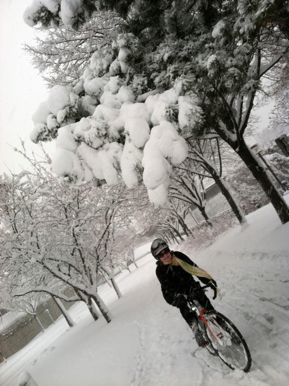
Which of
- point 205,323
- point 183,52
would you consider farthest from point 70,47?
point 205,323

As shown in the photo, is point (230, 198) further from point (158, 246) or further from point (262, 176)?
point (158, 246)

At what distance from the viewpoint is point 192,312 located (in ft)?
16.8

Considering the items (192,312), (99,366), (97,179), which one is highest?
(97,179)

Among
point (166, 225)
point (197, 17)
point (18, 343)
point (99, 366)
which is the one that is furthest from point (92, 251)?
point (18, 343)

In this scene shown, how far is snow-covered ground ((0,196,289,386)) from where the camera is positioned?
4.68 m

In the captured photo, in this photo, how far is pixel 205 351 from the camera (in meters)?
5.73

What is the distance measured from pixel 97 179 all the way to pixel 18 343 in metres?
34.6

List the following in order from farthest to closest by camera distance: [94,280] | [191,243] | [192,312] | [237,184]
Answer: [237,184]
[191,243]
[94,280]
[192,312]

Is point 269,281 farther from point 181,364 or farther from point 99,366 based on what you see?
point 99,366

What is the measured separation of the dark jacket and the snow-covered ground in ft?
3.95

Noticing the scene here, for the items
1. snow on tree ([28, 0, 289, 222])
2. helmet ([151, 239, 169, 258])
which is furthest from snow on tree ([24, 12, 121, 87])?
helmet ([151, 239, 169, 258])

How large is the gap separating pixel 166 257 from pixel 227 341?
4.65 ft

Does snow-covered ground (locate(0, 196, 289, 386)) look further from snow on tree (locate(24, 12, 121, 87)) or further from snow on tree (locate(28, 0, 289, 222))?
snow on tree (locate(24, 12, 121, 87))

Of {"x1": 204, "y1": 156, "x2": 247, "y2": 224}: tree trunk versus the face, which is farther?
{"x1": 204, "y1": 156, "x2": 247, "y2": 224}: tree trunk
